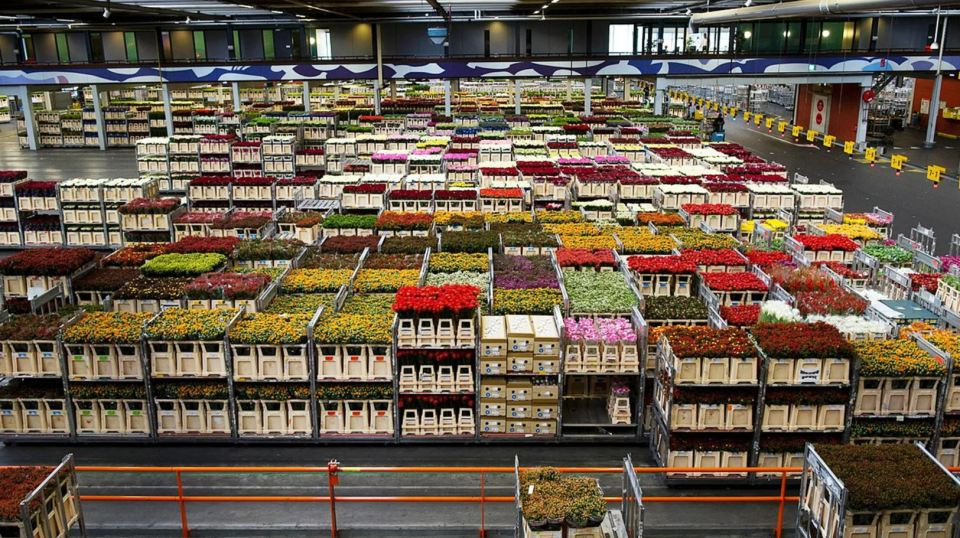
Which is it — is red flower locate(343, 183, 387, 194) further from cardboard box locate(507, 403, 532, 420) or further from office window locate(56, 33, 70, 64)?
office window locate(56, 33, 70, 64)

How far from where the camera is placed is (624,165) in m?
25.6

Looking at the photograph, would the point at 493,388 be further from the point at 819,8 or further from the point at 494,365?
the point at 819,8

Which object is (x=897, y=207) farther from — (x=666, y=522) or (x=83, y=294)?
(x=83, y=294)

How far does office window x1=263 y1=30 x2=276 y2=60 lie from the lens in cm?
4588

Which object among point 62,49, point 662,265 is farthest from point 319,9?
point 62,49

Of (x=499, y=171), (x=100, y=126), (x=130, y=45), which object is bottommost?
(x=499, y=171)

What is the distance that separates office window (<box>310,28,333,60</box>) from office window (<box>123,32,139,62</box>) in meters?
11.9

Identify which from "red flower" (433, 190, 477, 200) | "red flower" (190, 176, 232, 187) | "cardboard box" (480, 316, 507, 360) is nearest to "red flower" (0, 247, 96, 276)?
"cardboard box" (480, 316, 507, 360)

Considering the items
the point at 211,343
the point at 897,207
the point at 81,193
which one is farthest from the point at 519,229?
the point at 897,207

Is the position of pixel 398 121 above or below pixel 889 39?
below

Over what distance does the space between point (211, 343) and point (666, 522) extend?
22.8 ft

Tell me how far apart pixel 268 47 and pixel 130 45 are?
980 centimetres

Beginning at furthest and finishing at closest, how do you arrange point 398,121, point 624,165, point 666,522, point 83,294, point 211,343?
point 398,121, point 624,165, point 83,294, point 211,343, point 666,522

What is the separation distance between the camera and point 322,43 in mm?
45656
